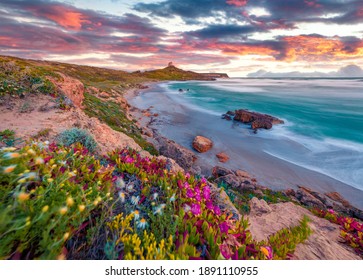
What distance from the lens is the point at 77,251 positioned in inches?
81.9

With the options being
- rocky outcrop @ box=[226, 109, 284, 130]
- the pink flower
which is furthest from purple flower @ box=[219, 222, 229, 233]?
rocky outcrop @ box=[226, 109, 284, 130]

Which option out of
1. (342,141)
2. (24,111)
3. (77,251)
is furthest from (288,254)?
(342,141)

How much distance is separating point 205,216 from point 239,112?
75.3 ft

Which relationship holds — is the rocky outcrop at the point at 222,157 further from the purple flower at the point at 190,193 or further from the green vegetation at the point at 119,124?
the purple flower at the point at 190,193

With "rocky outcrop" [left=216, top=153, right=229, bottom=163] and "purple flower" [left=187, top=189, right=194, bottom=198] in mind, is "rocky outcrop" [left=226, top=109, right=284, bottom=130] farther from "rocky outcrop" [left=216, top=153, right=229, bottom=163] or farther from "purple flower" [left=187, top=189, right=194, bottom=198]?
"purple flower" [left=187, top=189, right=194, bottom=198]

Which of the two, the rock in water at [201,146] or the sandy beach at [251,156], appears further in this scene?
the rock in water at [201,146]

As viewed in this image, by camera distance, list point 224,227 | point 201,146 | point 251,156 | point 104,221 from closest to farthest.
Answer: point 104,221 < point 224,227 < point 201,146 < point 251,156

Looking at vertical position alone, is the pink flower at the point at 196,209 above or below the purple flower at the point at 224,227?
above

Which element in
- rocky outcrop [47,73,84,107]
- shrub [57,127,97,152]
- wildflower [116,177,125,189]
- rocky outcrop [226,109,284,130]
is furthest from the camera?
rocky outcrop [226,109,284,130]

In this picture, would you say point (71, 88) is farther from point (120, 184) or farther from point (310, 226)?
point (310, 226)

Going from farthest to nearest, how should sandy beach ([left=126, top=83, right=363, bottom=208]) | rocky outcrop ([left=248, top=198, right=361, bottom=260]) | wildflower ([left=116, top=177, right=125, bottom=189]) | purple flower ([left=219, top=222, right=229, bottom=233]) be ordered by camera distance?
sandy beach ([left=126, top=83, right=363, bottom=208]) → rocky outcrop ([left=248, top=198, right=361, bottom=260]) → wildflower ([left=116, top=177, right=125, bottom=189]) → purple flower ([left=219, top=222, right=229, bottom=233])

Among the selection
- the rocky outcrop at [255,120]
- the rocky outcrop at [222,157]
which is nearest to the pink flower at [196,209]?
the rocky outcrop at [222,157]

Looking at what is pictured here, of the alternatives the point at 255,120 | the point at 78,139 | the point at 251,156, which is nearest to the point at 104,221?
the point at 78,139
